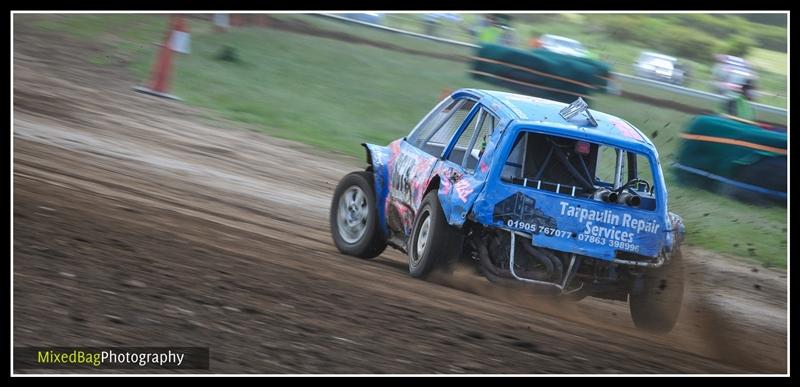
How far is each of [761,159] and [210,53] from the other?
10931 millimetres

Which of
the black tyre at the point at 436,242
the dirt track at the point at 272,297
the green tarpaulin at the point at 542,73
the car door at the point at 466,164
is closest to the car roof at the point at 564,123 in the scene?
the car door at the point at 466,164

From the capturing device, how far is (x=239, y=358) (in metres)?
5.25

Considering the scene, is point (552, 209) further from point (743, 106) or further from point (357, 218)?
point (743, 106)

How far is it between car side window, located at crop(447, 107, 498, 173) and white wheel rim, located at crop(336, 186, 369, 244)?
1.07 meters

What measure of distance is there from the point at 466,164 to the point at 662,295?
64.2 inches

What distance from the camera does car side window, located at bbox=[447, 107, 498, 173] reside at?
25.6 feet

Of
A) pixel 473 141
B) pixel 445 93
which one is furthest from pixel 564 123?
pixel 445 93

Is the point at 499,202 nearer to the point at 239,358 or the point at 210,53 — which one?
the point at 239,358

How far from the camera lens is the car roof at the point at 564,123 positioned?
7.50 meters

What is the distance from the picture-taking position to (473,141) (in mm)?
7832

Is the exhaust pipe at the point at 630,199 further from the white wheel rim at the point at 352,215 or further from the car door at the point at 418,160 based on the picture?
the white wheel rim at the point at 352,215

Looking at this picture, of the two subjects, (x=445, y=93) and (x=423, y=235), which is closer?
(x=423, y=235)

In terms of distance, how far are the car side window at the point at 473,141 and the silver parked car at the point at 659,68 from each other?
18210mm
